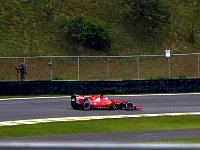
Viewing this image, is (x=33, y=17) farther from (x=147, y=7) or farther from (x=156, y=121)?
(x=156, y=121)

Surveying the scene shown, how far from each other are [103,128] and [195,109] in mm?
8654

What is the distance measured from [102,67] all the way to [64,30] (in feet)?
24.0

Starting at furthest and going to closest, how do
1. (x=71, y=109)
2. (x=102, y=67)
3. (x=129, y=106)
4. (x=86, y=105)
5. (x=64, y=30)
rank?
(x=64, y=30) → (x=102, y=67) → (x=71, y=109) → (x=86, y=105) → (x=129, y=106)

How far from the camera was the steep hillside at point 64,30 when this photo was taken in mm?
48906

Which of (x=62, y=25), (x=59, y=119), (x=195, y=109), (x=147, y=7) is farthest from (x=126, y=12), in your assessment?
(x=59, y=119)

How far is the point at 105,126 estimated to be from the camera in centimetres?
2191

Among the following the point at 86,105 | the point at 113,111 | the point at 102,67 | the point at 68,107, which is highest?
the point at 102,67

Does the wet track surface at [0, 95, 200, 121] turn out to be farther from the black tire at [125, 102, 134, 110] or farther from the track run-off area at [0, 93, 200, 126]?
the black tire at [125, 102, 134, 110]

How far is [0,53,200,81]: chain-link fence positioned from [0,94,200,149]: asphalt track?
25.4 feet

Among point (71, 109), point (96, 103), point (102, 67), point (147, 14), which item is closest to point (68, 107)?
point (71, 109)

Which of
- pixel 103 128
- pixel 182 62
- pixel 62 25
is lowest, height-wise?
pixel 103 128

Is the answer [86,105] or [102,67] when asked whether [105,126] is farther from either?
[102,67]

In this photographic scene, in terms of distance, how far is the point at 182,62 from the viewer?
153 ft

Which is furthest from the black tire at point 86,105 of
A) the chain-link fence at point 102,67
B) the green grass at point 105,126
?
the chain-link fence at point 102,67
